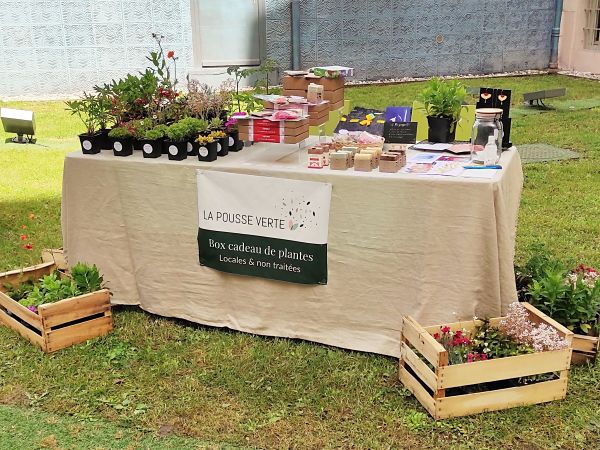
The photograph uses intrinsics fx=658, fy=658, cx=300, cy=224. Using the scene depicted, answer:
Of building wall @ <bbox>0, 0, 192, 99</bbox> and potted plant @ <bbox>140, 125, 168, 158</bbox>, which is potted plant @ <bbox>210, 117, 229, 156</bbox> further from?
building wall @ <bbox>0, 0, 192, 99</bbox>

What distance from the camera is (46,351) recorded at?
10.8 ft

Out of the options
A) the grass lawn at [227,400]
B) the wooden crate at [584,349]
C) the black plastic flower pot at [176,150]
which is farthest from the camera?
the black plastic flower pot at [176,150]

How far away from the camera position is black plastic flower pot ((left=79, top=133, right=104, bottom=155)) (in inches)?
141

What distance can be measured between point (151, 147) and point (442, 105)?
1.54 metres

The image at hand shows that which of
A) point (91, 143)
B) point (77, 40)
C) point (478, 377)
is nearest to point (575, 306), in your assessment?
point (478, 377)

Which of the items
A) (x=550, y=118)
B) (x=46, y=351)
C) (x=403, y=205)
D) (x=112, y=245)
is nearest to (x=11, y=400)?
(x=46, y=351)

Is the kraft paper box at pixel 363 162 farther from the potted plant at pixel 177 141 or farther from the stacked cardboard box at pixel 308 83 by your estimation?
the potted plant at pixel 177 141

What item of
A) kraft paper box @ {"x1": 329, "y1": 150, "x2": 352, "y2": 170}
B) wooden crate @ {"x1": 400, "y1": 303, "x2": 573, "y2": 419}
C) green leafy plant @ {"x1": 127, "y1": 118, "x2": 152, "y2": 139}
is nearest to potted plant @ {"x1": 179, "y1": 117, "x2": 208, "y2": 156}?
green leafy plant @ {"x1": 127, "y1": 118, "x2": 152, "y2": 139}

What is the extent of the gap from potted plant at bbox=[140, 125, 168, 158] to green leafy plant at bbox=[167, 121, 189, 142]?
0.05 meters

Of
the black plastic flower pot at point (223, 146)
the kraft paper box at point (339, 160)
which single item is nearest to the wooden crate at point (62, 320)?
the black plastic flower pot at point (223, 146)

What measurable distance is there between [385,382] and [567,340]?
2.63 feet

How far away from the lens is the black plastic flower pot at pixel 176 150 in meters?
3.38

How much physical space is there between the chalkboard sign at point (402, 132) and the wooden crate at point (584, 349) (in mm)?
1270

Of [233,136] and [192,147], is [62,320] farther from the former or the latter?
[233,136]
